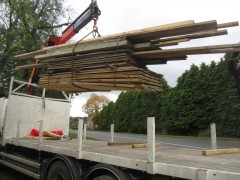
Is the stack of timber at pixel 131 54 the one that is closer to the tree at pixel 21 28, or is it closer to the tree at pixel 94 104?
the tree at pixel 21 28

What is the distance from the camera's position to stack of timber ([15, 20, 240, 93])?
13.0 feet

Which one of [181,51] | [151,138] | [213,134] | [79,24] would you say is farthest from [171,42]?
[79,24]

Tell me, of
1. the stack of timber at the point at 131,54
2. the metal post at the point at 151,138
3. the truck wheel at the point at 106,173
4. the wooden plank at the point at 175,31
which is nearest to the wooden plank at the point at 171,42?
the stack of timber at the point at 131,54

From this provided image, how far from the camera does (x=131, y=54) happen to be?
443cm

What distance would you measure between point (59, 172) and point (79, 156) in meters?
0.68

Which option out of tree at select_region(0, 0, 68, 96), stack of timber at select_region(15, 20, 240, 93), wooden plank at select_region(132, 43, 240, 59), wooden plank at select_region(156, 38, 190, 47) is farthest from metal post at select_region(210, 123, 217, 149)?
tree at select_region(0, 0, 68, 96)

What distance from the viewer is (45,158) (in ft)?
19.2

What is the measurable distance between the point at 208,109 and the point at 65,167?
21.1 metres

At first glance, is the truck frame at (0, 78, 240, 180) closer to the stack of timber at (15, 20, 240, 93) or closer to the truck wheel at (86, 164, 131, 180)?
the truck wheel at (86, 164, 131, 180)

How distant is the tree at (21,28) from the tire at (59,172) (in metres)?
14.3

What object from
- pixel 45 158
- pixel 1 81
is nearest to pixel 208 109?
pixel 1 81

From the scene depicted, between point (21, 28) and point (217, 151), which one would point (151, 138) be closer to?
point (217, 151)

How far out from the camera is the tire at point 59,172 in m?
4.72

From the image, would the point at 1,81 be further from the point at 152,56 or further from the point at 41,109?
the point at 152,56
